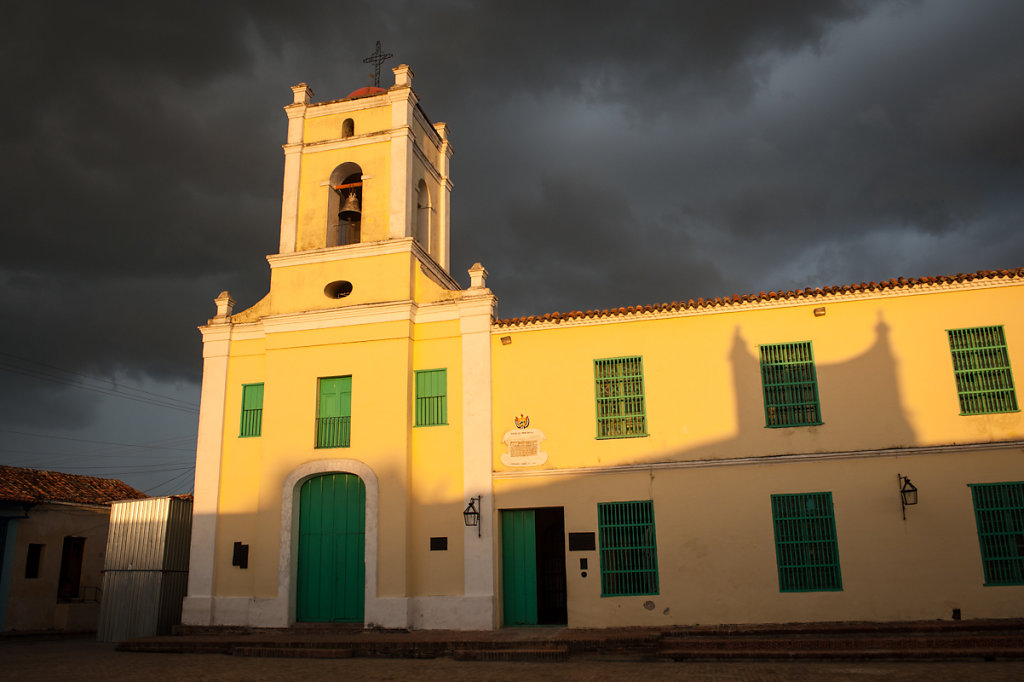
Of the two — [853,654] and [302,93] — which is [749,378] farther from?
[302,93]

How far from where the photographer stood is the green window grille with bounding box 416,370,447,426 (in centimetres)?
1745

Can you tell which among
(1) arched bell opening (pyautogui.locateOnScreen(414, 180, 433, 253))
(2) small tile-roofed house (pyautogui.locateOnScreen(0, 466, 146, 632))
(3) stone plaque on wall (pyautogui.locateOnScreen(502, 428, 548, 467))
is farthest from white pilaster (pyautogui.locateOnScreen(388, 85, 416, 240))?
(2) small tile-roofed house (pyautogui.locateOnScreen(0, 466, 146, 632))

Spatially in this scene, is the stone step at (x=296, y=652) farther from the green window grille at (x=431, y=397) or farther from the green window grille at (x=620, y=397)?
the green window grille at (x=620, y=397)

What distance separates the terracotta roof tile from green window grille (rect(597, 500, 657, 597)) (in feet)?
55.7

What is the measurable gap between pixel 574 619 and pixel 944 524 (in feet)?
23.9

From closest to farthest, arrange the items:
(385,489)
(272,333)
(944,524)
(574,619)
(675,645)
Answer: (675,645)
(944,524)
(574,619)
(385,489)
(272,333)

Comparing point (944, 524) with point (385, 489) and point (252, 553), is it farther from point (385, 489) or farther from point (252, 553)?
point (252, 553)

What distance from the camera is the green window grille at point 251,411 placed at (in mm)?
18594

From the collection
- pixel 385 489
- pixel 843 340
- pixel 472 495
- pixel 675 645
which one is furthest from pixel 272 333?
pixel 843 340

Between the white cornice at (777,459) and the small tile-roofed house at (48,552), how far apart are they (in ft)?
49.5

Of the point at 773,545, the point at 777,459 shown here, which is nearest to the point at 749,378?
the point at 777,459

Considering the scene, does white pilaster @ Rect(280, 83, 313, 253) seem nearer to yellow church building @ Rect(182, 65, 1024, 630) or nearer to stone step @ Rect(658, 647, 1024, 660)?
yellow church building @ Rect(182, 65, 1024, 630)

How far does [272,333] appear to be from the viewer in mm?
18625

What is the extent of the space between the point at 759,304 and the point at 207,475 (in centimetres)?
1328
